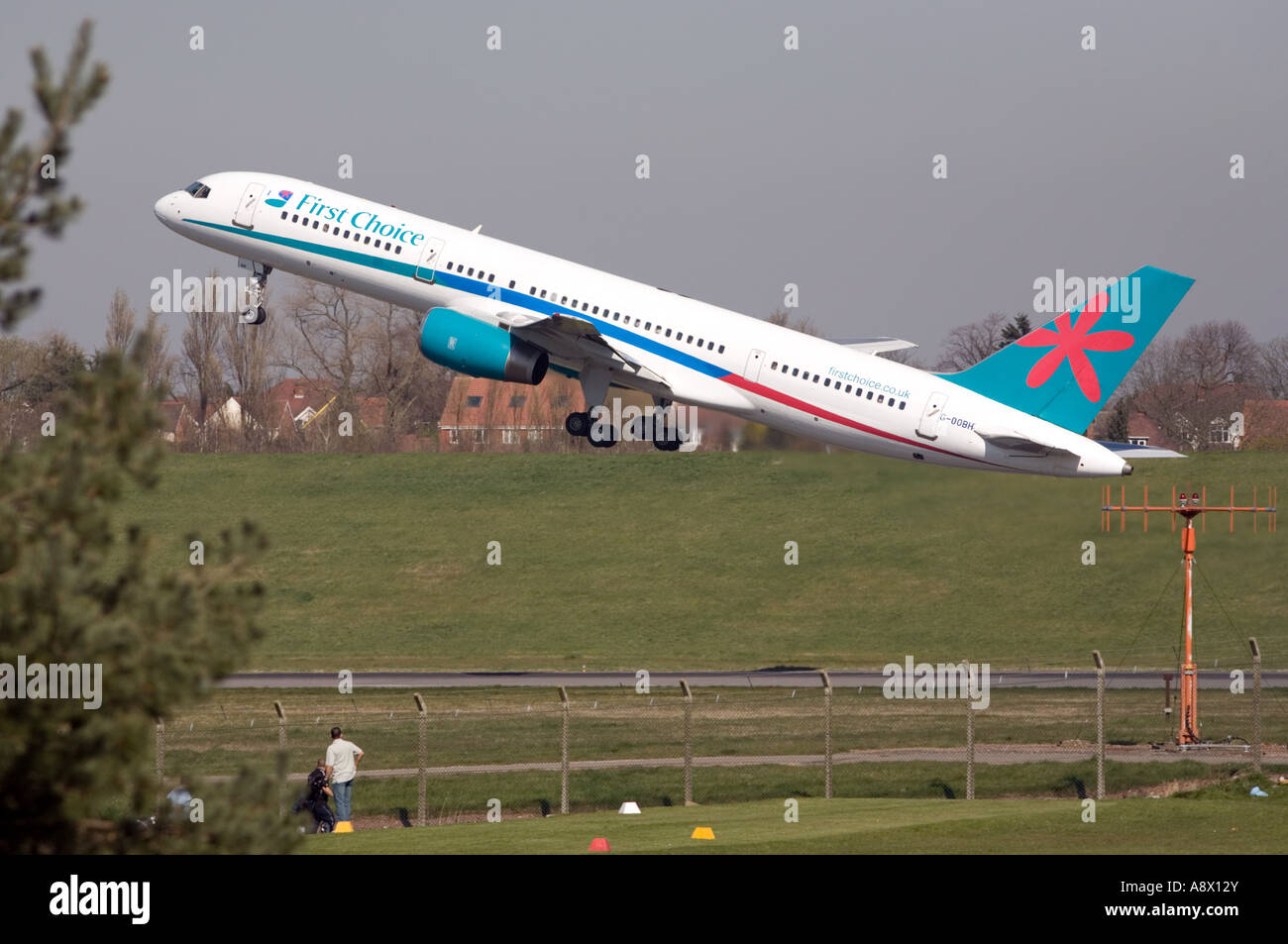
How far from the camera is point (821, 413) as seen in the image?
151 ft

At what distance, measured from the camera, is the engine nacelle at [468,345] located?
47250 mm

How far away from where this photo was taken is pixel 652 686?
51656 mm

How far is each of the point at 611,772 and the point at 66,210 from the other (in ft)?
82.1

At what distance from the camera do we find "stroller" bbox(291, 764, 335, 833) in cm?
2941

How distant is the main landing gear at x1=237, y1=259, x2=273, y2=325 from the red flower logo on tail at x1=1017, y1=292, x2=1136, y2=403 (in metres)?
22.3

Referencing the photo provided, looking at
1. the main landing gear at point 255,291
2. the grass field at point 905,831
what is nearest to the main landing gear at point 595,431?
the main landing gear at point 255,291

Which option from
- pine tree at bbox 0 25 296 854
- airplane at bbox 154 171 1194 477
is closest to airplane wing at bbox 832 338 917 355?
airplane at bbox 154 171 1194 477

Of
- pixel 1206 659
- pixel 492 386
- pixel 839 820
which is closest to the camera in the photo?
pixel 839 820

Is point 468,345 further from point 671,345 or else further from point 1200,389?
point 1200,389

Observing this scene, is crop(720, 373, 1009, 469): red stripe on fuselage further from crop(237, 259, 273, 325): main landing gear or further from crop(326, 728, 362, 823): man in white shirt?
crop(326, 728, 362, 823): man in white shirt

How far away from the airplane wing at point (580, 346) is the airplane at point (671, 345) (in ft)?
0.17
